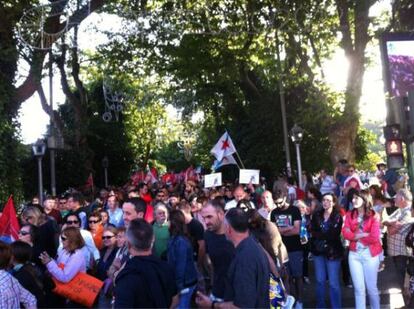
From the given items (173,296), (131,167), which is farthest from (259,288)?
(131,167)

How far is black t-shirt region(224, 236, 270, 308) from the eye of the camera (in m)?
4.54

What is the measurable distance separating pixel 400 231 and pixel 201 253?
285cm

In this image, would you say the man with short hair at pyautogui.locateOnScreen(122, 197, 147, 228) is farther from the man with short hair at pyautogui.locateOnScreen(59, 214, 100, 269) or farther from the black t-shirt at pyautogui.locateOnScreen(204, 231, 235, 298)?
the man with short hair at pyautogui.locateOnScreen(59, 214, 100, 269)

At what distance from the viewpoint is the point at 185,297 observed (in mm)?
6512

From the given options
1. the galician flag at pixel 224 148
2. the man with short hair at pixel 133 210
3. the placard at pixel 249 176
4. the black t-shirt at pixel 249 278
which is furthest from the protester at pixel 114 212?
the galician flag at pixel 224 148

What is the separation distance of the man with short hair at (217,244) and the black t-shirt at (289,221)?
9.15 feet

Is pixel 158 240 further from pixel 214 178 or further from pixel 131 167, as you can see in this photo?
pixel 131 167

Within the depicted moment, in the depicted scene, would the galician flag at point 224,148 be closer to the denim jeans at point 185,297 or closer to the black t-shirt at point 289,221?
the black t-shirt at point 289,221

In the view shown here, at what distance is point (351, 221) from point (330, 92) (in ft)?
35.1

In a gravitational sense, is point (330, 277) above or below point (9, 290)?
below

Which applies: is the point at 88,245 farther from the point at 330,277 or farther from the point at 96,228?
the point at 330,277

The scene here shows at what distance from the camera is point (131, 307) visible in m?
4.15

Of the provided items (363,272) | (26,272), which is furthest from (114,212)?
(26,272)

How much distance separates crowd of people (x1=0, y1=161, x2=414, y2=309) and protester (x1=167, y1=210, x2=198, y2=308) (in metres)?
0.01
